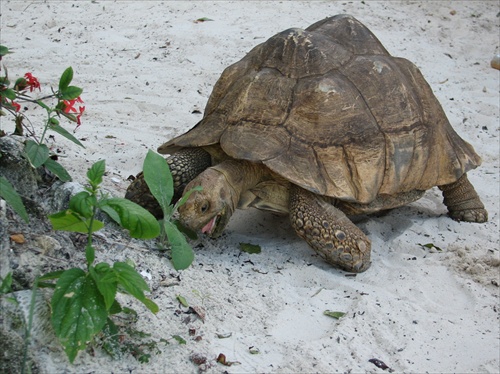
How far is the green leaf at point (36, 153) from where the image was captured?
2924 mm

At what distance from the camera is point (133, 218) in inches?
101

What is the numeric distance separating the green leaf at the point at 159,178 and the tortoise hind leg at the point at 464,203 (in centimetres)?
→ 247

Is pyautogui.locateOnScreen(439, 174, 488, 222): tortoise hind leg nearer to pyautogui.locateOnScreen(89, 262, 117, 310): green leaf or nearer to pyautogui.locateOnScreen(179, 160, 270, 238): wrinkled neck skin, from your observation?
pyautogui.locateOnScreen(179, 160, 270, 238): wrinkled neck skin

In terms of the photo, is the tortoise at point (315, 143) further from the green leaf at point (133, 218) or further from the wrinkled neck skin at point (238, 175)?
the green leaf at point (133, 218)

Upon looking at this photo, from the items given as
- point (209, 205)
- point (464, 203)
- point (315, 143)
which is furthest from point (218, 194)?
point (464, 203)

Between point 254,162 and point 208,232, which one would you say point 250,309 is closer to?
point 208,232

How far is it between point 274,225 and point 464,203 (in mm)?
1375

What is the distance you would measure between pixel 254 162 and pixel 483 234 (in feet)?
5.88

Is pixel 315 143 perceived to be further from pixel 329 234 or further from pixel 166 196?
pixel 166 196

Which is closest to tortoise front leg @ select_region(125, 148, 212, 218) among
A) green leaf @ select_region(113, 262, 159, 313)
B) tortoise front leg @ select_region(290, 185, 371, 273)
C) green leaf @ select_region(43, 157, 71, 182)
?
tortoise front leg @ select_region(290, 185, 371, 273)

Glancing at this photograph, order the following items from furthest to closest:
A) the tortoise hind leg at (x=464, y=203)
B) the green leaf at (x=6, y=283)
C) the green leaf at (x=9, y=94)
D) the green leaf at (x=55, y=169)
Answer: the tortoise hind leg at (x=464, y=203) → the green leaf at (x=55, y=169) → the green leaf at (x=9, y=94) → the green leaf at (x=6, y=283)

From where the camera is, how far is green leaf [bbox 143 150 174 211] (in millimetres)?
3189

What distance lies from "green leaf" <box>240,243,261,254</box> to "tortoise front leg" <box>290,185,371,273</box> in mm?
258

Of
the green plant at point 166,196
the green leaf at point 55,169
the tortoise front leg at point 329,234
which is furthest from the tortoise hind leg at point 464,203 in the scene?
the green leaf at point 55,169
